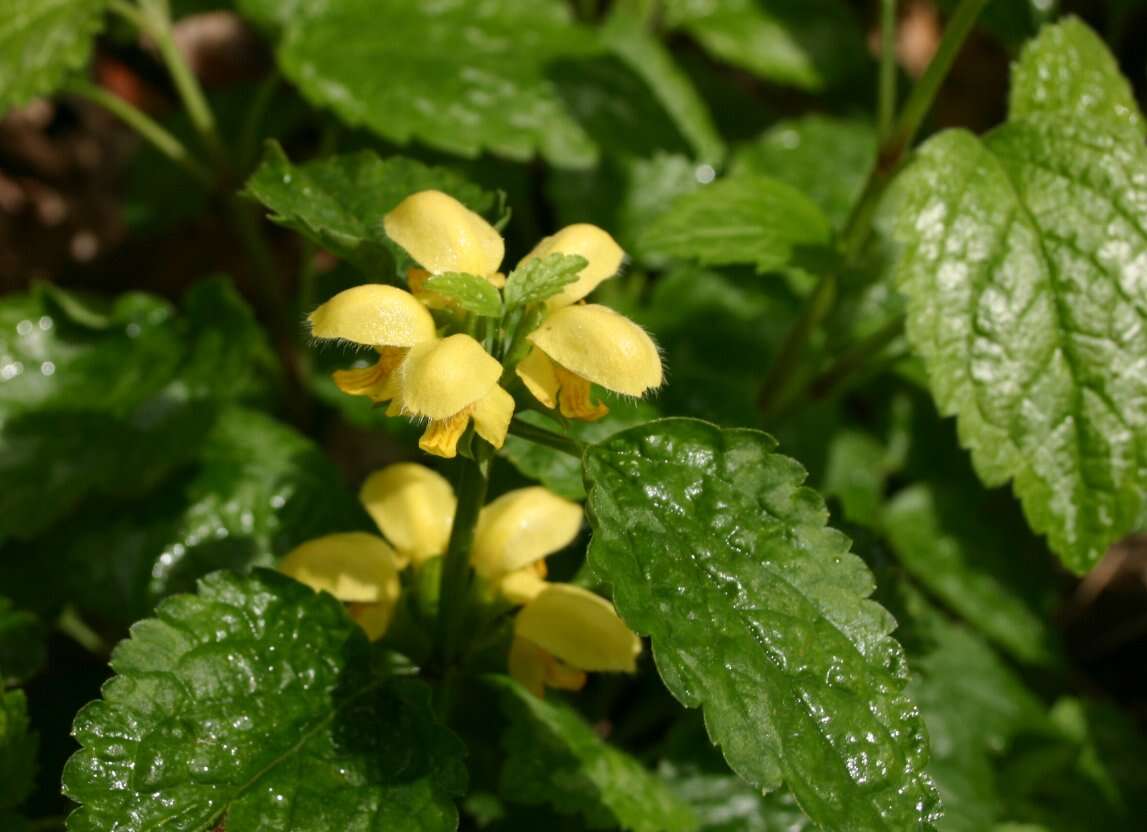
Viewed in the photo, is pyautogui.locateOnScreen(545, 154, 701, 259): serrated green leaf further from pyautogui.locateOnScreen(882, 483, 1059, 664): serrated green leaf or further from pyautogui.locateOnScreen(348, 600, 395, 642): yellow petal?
pyautogui.locateOnScreen(348, 600, 395, 642): yellow petal

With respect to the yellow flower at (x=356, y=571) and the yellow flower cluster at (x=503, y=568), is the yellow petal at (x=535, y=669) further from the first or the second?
the yellow flower at (x=356, y=571)

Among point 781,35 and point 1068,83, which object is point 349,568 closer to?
point 1068,83

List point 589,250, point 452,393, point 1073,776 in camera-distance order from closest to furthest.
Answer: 1. point 452,393
2. point 589,250
3. point 1073,776

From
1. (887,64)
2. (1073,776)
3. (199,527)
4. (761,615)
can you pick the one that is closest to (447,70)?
(887,64)

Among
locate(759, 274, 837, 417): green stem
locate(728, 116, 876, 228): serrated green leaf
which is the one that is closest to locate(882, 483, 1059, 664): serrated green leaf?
locate(759, 274, 837, 417): green stem

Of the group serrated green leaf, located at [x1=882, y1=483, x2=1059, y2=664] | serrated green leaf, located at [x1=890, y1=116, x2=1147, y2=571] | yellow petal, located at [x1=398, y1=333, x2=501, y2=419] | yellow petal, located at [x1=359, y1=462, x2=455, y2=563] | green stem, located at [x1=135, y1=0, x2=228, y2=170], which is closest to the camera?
yellow petal, located at [x1=398, y1=333, x2=501, y2=419]
